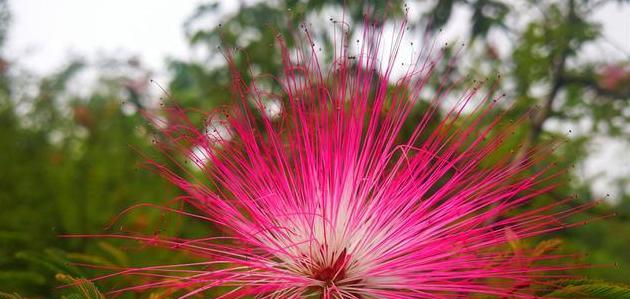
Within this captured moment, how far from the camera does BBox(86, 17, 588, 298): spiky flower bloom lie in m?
1.90

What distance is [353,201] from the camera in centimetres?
206

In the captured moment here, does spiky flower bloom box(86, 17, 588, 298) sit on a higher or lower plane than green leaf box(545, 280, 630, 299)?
higher

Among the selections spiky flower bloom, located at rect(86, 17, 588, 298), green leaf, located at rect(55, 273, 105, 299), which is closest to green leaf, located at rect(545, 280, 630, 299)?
spiky flower bloom, located at rect(86, 17, 588, 298)

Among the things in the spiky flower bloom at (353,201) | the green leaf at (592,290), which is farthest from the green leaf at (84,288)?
the green leaf at (592,290)

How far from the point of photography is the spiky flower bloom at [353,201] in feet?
6.23

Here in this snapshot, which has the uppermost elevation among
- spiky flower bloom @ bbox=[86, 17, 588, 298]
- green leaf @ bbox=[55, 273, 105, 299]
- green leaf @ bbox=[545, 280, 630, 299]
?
spiky flower bloom @ bbox=[86, 17, 588, 298]

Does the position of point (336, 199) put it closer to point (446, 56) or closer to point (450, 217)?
point (450, 217)

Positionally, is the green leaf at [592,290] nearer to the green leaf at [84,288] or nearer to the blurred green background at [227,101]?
the blurred green background at [227,101]

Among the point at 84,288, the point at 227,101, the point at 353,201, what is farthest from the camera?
the point at 227,101

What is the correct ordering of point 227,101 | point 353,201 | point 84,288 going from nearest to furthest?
point 84,288 → point 353,201 → point 227,101

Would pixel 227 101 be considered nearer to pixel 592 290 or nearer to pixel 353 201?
pixel 353 201

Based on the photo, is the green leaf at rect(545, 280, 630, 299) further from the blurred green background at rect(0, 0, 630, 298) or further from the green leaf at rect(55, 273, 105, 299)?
the green leaf at rect(55, 273, 105, 299)

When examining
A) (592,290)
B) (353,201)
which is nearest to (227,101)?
(353,201)

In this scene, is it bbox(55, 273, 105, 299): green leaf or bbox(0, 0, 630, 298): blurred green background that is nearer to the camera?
bbox(55, 273, 105, 299): green leaf
